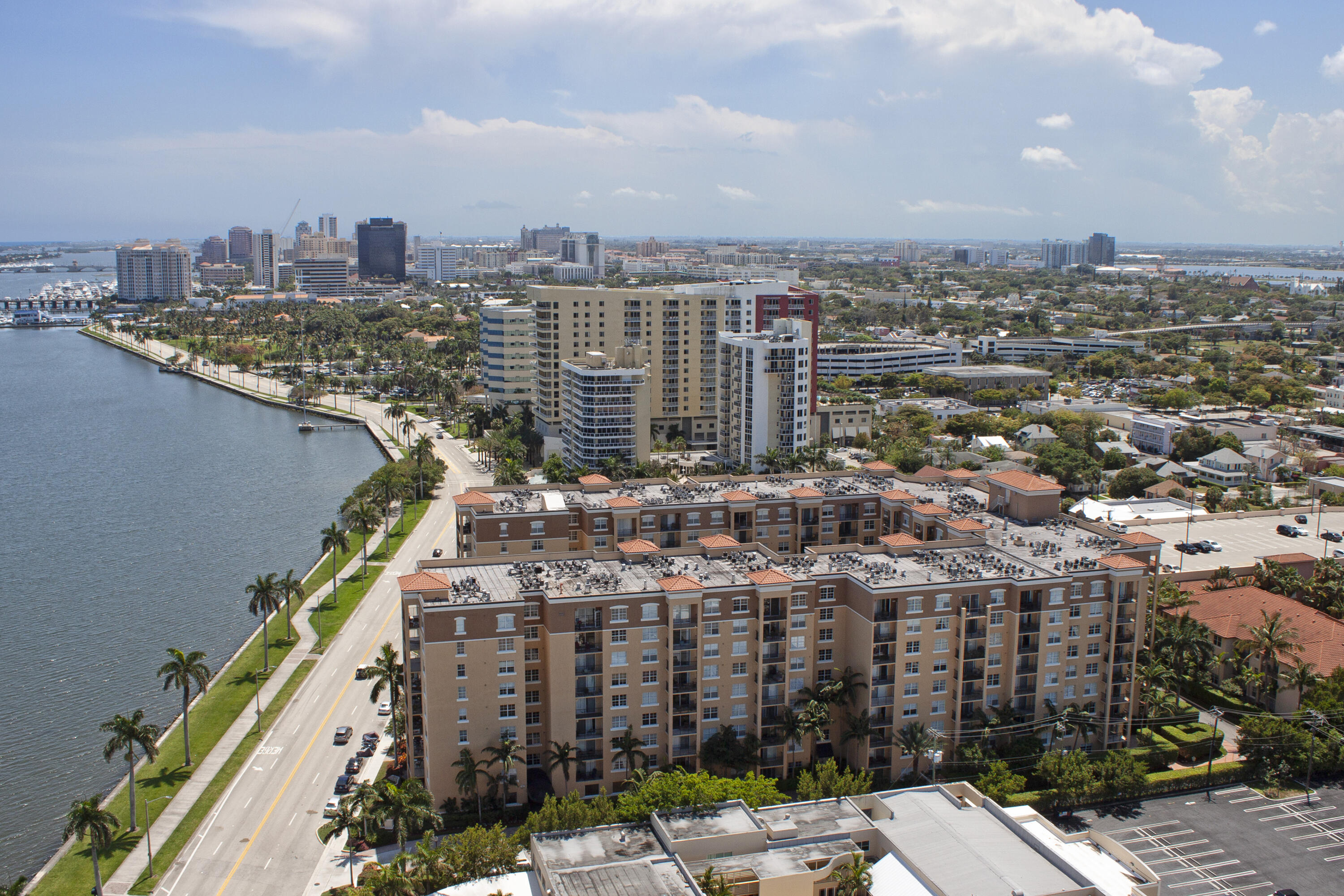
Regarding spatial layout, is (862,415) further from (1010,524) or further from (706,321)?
(1010,524)

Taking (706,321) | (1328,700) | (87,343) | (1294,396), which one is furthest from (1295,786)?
(87,343)

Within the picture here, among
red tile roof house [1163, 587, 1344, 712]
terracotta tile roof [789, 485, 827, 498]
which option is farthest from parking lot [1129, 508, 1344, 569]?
terracotta tile roof [789, 485, 827, 498]

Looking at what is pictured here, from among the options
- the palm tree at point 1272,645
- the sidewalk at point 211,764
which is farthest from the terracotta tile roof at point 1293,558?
the sidewalk at point 211,764

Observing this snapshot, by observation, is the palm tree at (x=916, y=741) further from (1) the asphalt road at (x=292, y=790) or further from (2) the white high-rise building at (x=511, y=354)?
(2) the white high-rise building at (x=511, y=354)

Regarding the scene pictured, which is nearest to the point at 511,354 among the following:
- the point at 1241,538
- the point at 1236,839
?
the point at 1241,538

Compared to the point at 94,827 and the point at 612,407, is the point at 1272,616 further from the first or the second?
the point at 94,827

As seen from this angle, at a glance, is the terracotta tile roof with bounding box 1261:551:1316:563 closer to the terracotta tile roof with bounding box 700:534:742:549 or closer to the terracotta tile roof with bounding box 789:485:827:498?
the terracotta tile roof with bounding box 789:485:827:498
